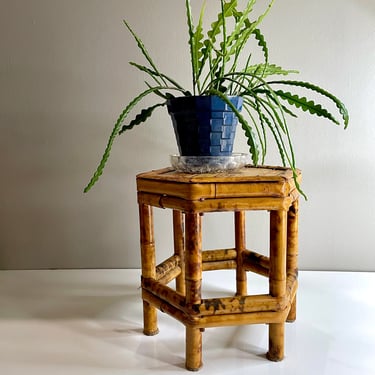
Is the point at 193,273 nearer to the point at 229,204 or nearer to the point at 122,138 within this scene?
the point at 229,204

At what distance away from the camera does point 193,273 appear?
65 centimetres

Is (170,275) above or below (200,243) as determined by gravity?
below

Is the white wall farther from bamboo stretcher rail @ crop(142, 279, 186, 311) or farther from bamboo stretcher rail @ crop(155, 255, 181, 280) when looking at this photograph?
bamboo stretcher rail @ crop(142, 279, 186, 311)

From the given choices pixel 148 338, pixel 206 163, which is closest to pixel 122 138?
pixel 206 163

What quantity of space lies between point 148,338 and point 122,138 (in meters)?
0.58

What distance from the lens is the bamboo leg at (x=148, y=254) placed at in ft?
2.53

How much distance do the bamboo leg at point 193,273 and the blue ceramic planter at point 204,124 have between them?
0.52 feet

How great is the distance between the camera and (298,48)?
1.07 metres

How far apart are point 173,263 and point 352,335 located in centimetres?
41

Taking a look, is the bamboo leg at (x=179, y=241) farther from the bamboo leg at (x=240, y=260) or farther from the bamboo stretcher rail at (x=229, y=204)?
the bamboo stretcher rail at (x=229, y=204)

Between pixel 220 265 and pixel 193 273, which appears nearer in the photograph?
pixel 193 273

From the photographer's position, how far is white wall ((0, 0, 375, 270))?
3.51 ft

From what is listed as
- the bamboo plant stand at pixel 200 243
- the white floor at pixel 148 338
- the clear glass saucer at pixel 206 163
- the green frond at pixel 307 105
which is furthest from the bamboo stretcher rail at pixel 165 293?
the green frond at pixel 307 105

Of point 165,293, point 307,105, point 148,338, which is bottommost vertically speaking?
point 148,338
